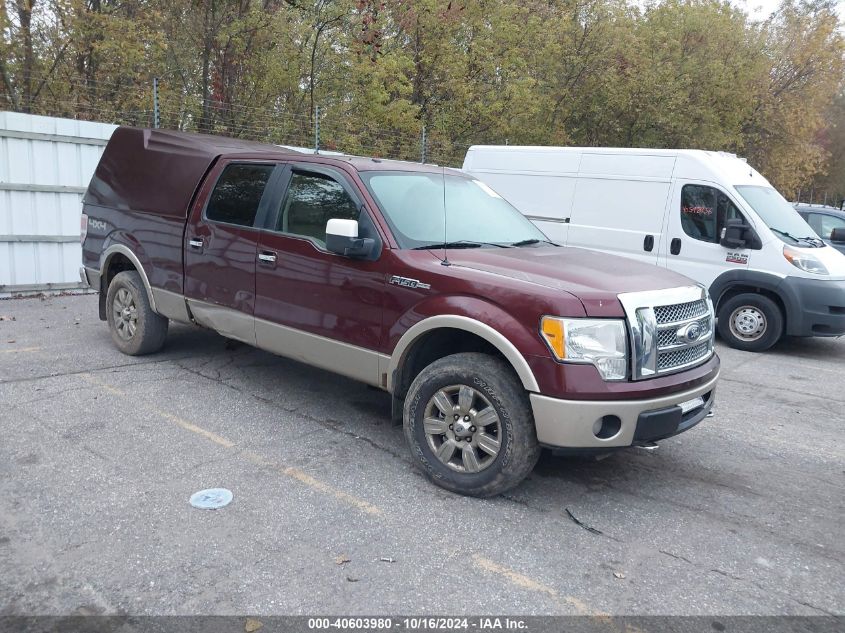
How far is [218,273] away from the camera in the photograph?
5.48 meters

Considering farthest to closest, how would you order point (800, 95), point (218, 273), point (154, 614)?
point (800, 95) < point (218, 273) < point (154, 614)

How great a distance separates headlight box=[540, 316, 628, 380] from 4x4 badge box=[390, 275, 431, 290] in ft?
2.71

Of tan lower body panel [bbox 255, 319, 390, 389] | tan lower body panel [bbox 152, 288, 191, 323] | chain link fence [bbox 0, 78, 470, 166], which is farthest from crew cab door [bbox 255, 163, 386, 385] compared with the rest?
chain link fence [bbox 0, 78, 470, 166]

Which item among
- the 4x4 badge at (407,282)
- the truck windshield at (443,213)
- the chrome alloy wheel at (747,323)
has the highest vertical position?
the truck windshield at (443,213)

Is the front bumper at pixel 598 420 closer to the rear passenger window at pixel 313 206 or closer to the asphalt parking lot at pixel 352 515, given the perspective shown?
the asphalt parking lot at pixel 352 515

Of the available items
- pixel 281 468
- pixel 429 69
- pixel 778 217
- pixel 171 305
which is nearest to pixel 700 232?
pixel 778 217

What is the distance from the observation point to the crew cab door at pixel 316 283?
4527mm

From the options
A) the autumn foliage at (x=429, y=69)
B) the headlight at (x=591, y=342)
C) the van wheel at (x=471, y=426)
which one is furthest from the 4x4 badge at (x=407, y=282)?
the autumn foliage at (x=429, y=69)

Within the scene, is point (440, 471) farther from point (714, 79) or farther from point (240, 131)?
point (714, 79)

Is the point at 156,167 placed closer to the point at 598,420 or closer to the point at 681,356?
the point at 598,420

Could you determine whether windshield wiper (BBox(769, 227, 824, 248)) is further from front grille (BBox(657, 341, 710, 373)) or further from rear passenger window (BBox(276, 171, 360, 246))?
rear passenger window (BBox(276, 171, 360, 246))

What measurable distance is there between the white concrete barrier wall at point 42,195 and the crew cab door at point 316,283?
6.02 meters

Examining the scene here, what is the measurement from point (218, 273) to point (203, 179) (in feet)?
2.91

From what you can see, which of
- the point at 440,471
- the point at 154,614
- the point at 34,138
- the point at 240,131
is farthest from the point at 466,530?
the point at 240,131
